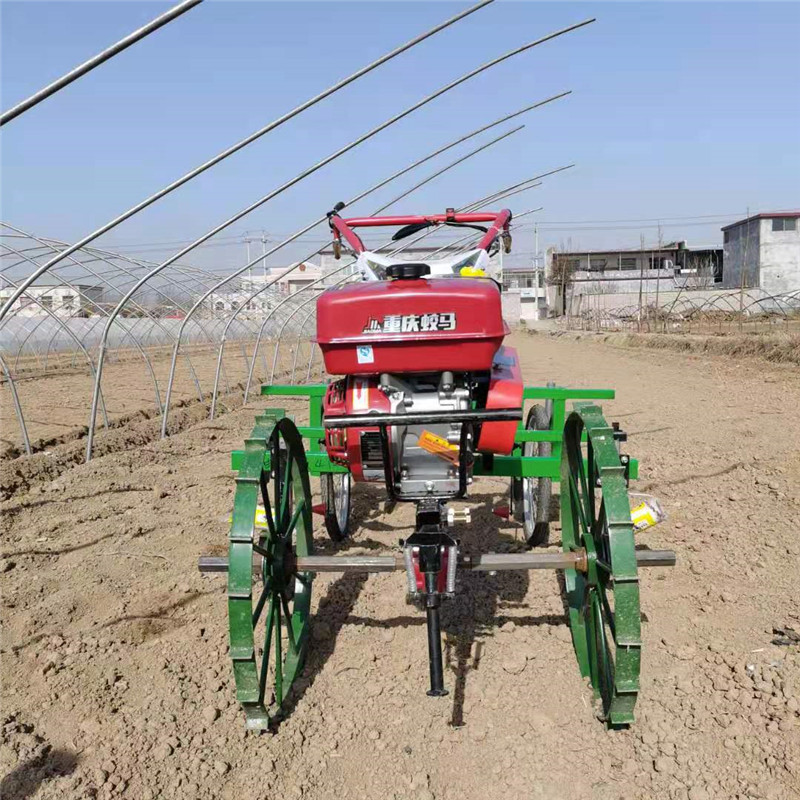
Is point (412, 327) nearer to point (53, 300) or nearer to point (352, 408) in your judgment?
point (352, 408)

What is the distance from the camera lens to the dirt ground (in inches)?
94.9

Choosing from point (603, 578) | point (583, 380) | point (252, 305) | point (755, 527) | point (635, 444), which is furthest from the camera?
point (252, 305)

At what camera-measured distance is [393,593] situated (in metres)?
3.83

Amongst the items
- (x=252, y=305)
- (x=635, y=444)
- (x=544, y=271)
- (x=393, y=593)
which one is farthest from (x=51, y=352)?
(x=544, y=271)

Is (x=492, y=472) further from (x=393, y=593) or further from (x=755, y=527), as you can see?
(x=755, y=527)

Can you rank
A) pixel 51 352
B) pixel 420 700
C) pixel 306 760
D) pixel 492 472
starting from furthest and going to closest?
pixel 51 352 < pixel 492 472 < pixel 420 700 < pixel 306 760

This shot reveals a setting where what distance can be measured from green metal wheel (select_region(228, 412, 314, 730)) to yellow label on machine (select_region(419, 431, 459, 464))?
571 mm

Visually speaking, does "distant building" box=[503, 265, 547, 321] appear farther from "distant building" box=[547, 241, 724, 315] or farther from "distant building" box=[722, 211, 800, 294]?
"distant building" box=[722, 211, 800, 294]

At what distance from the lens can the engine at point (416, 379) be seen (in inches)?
103

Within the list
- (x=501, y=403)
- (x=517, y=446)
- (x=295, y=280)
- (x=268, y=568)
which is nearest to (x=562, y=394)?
(x=517, y=446)

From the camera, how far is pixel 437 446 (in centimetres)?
280

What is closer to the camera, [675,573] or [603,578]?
[603,578]

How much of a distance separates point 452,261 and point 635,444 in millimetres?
4677

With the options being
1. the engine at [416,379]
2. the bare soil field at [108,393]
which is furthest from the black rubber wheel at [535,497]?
the bare soil field at [108,393]
